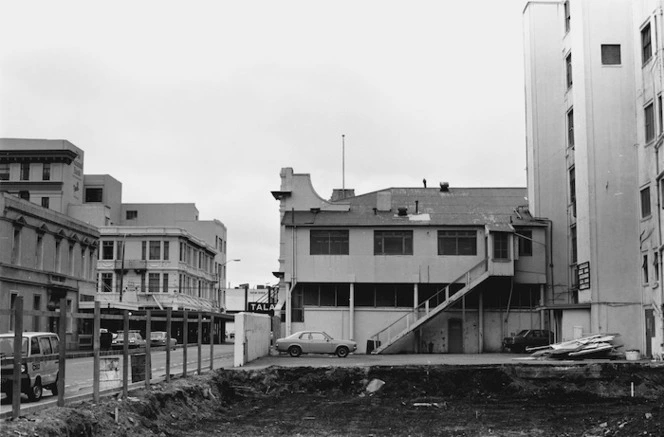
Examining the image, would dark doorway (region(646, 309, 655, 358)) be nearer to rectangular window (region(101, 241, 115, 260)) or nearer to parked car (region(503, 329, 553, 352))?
parked car (region(503, 329, 553, 352))

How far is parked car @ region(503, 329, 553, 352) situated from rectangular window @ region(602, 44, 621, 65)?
15629mm

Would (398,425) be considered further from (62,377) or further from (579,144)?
(579,144)

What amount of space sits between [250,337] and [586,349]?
51.1 ft

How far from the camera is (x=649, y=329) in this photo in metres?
41.0

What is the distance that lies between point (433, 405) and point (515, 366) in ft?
26.0

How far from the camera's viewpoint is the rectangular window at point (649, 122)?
134ft

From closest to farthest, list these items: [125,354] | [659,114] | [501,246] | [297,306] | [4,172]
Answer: [125,354], [659,114], [501,246], [297,306], [4,172]

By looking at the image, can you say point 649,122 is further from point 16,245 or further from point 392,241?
point 16,245

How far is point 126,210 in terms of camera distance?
108000mm

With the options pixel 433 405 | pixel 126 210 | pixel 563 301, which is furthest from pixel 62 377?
pixel 126 210

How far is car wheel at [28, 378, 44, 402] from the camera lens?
17.3m

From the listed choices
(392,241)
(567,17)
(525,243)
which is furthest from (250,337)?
(567,17)

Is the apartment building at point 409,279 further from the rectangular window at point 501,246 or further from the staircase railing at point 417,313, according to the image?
the rectangular window at point 501,246

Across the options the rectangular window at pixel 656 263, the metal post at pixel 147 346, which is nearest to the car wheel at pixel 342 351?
the rectangular window at pixel 656 263
